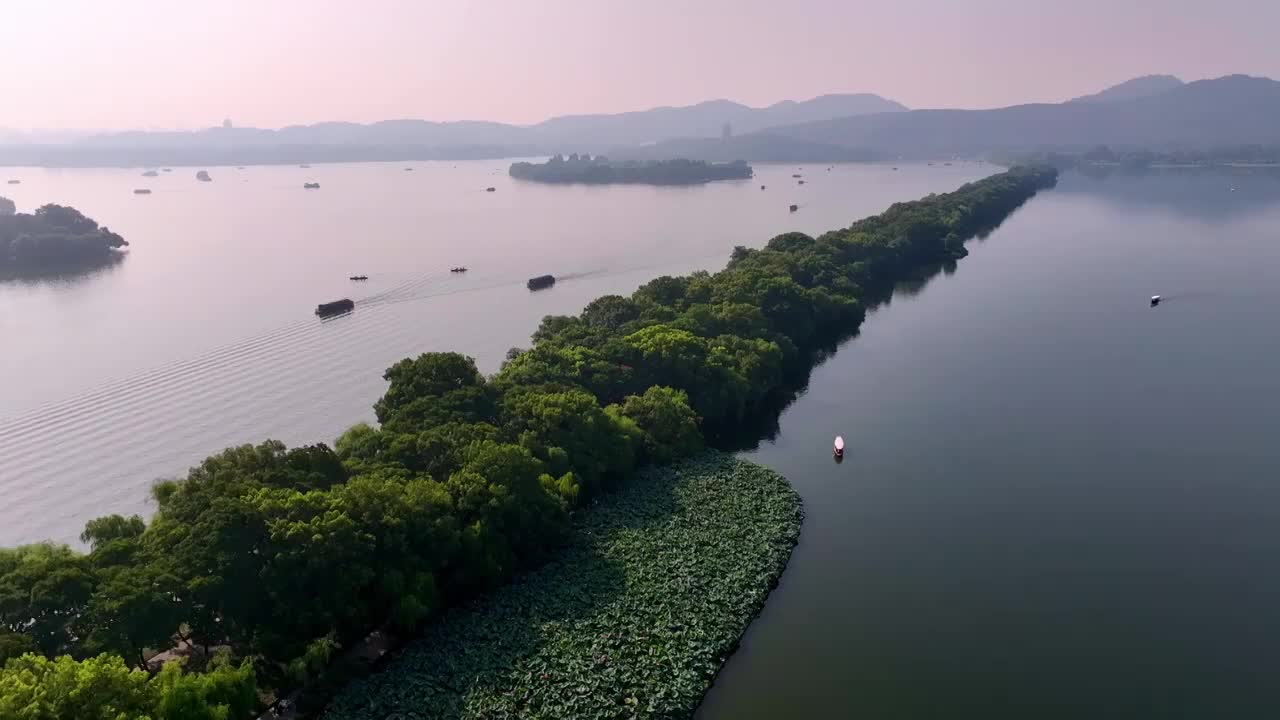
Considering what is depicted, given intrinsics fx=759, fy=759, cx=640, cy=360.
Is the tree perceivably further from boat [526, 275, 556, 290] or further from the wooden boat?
boat [526, 275, 556, 290]

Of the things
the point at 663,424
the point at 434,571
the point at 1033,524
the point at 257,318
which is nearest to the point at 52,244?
the point at 257,318

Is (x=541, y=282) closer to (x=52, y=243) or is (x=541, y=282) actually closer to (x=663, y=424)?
(x=663, y=424)

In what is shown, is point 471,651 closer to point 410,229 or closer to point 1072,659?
point 1072,659

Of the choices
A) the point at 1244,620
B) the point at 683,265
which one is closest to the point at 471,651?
the point at 1244,620

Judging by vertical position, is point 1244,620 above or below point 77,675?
below

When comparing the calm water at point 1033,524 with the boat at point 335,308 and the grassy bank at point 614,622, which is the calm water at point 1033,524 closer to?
the grassy bank at point 614,622

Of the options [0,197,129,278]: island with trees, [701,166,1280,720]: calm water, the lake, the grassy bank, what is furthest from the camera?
[0,197,129,278]: island with trees

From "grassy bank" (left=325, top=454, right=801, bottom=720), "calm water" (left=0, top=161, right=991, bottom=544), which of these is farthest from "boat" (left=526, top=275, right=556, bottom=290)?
"grassy bank" (left=325, top=454, right=801, bottom=720)

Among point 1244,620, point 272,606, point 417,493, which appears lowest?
point 1244,620

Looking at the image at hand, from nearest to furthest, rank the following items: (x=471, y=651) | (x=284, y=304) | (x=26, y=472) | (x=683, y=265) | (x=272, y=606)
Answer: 1. (x=272, y=606)
2. (x=471, y=651)
3. (x=26, y=472)
4. (x=284, y=304)
5. (x=683, y=265)
